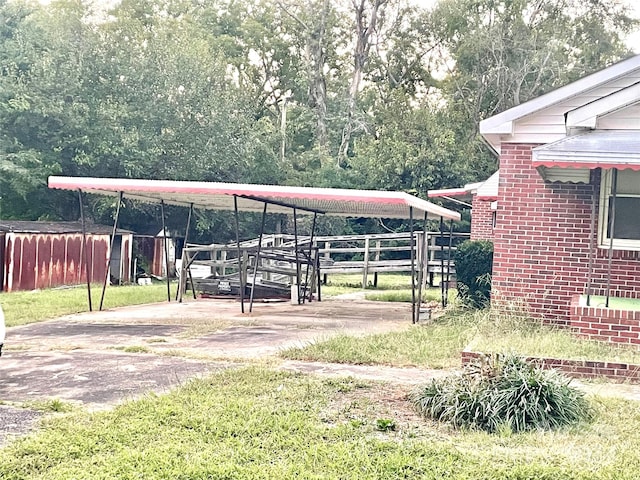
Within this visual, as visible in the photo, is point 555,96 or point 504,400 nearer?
point 504,400

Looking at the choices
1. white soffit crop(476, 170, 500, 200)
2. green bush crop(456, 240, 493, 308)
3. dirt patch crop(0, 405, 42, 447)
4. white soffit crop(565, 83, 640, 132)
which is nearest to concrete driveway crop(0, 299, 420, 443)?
dirt patch crop(0, 405, 42, 447)

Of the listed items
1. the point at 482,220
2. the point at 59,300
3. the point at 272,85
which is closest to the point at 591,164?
the point at 59,300

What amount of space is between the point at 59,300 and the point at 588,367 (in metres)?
10.8

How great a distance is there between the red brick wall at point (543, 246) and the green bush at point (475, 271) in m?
1.88

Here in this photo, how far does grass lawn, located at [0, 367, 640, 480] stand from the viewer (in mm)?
4117

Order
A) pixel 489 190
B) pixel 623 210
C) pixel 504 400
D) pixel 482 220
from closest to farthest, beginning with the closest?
A: pixel 504 400, pixel 623 210, pixel 489 190, pixel 482 220

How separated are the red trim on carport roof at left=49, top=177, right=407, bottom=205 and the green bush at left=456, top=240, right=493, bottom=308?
8.86ft

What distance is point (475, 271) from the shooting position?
12.2m

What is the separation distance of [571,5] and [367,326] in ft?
83.1

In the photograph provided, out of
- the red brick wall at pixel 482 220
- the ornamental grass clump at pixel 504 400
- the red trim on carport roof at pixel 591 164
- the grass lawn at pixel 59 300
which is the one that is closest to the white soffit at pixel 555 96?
the red trim on carport roof at pixel 591 164

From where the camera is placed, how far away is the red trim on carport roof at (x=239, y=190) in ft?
33.3

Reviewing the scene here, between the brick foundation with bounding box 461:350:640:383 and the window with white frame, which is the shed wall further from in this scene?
the brick foundation with bounding box 461:350:640:383

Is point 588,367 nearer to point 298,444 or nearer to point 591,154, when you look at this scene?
point 591,154

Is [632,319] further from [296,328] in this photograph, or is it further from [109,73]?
[109,73]
